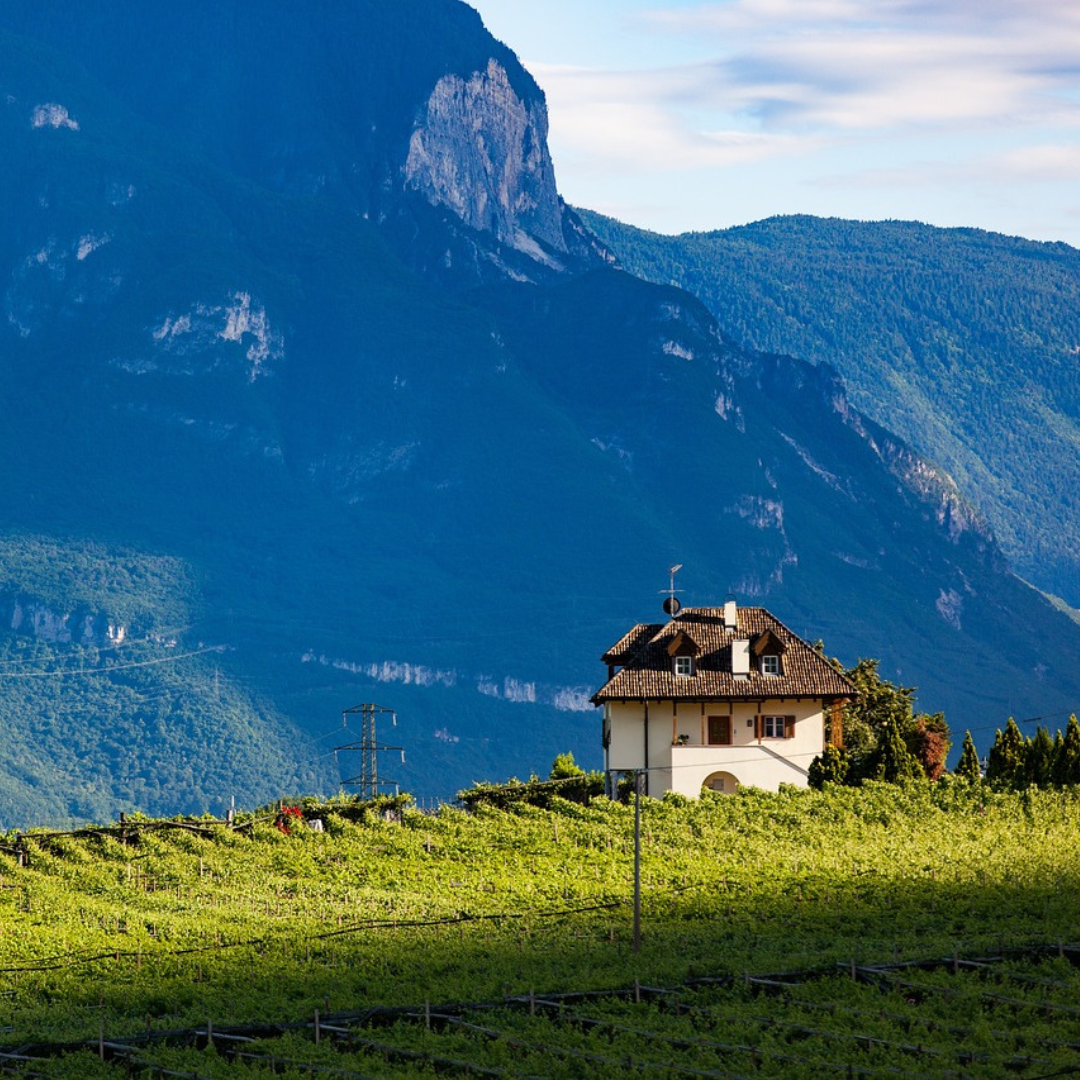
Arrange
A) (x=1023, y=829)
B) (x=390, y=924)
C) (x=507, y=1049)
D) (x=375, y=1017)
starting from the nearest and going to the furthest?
(x=507, y=1049), (x=375, y=1017), (x=390, y=924), (x=1023, y=829)

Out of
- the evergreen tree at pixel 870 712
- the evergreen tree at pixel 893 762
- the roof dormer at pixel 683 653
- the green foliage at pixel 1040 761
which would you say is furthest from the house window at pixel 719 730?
the green foliage at pixel 1040 761

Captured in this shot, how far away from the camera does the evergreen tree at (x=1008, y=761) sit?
105 meters

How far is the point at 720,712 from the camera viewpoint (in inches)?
4306

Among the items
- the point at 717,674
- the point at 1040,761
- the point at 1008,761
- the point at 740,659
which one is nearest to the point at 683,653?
the point at 717,674

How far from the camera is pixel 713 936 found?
79.9 metres

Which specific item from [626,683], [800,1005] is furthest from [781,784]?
[800,1005]

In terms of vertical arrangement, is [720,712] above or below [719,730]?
above

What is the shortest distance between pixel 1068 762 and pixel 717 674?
15.3m

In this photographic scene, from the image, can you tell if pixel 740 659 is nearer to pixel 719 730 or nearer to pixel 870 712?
pixel 719 730

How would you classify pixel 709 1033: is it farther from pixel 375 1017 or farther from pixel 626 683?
pixel 626 683

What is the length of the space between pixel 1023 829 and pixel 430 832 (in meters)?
23.1

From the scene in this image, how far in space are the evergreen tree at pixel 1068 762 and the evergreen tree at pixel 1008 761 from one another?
1473 millimetres

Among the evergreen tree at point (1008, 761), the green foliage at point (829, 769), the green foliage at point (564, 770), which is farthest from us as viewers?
the green foliage at point (564, 770)

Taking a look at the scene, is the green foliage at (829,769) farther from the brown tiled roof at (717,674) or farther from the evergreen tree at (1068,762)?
the evergreen tree at (1068,762)
